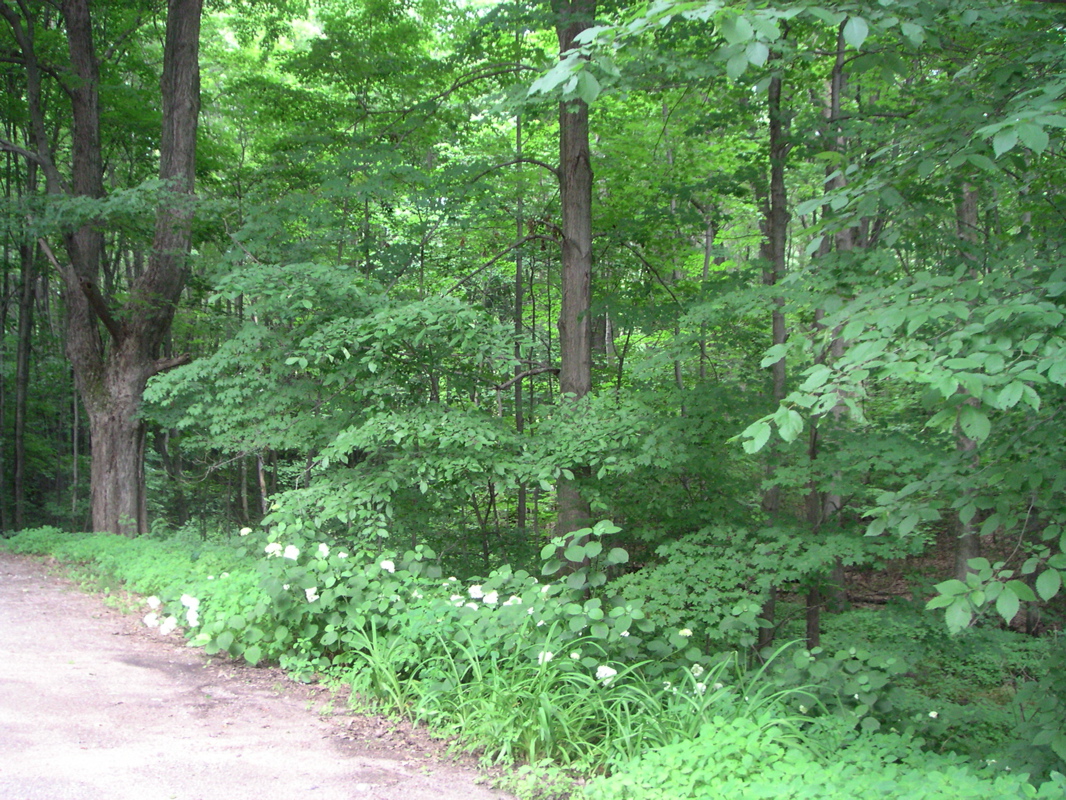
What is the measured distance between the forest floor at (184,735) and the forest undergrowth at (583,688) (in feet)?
0.54

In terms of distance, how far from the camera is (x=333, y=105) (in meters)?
9.09

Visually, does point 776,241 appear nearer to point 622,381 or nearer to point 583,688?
point 622,381

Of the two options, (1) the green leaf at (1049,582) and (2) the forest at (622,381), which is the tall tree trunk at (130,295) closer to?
(2) the forest at (622,381)

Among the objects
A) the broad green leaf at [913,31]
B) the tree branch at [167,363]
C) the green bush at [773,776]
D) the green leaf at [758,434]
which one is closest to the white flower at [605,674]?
the green bush at [773,776]

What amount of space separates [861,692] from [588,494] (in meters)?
2.67

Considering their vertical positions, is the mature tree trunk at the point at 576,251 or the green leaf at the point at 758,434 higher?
the mature tree trunk at the point at 576,251

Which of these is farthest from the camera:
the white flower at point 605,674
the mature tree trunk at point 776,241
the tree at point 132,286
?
the tree at point 132,286

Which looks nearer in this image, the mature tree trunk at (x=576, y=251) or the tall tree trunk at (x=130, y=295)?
the mature tree trunk at (x=576, y=251)

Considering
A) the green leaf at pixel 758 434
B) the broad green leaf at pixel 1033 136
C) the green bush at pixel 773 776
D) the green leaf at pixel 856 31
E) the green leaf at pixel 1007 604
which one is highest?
A: the green leaf at pixel 856 31

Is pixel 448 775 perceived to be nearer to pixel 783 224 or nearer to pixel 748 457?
pixel 748 457

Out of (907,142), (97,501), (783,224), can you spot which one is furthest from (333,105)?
(907,142)

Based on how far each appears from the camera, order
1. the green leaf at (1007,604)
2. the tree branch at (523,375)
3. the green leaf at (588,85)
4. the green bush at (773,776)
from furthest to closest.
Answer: the tree branch at (523,375) → the green bush at (773,776) → the green leaf at (588,85) → the green leaf at (1007,604)

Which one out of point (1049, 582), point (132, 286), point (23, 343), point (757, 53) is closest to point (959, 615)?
point (1049, 582)

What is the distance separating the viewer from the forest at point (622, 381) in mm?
2916
